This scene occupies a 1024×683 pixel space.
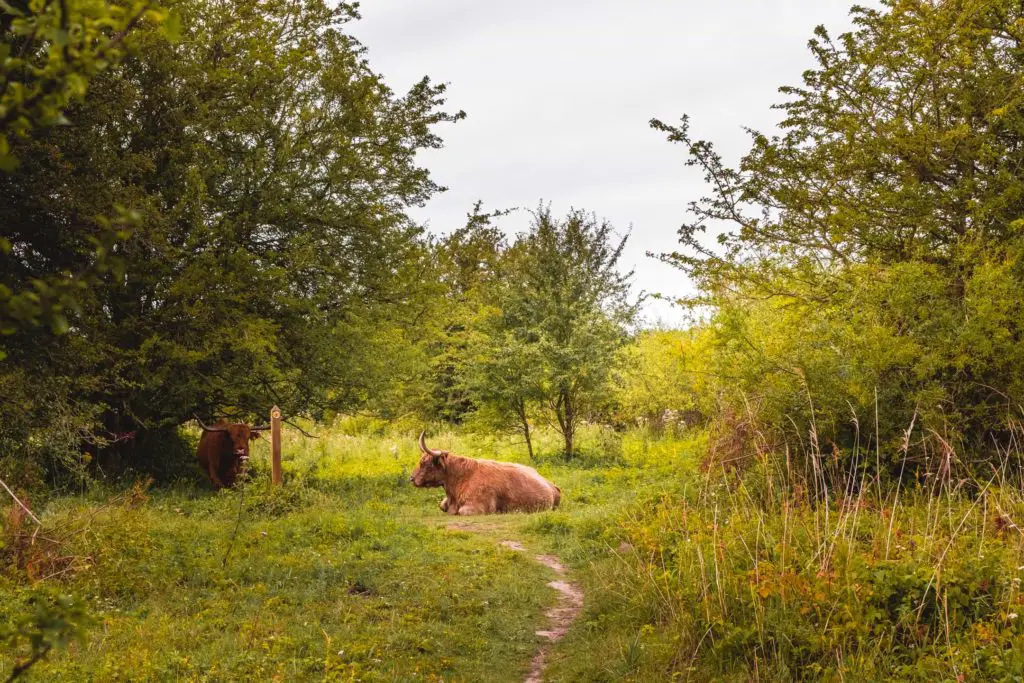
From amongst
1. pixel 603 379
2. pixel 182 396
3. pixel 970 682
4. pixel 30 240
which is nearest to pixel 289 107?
pixel 182 396

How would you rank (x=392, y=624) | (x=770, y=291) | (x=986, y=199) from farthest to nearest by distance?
(x=770, y=291) → (x=986, y=199) → (x=392, y=624)

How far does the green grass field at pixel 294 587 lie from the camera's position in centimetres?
588

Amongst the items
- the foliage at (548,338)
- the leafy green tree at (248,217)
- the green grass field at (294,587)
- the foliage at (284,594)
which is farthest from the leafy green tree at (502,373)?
the foliage at (284,594)

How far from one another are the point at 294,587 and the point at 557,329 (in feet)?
44.7

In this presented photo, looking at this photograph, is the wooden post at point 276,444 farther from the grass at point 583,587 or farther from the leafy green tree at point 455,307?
the leafy green tree at point 455,307

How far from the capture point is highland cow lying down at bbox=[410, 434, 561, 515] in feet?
46.8

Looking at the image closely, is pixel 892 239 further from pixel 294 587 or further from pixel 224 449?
pixel 224 449

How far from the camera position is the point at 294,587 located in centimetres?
789

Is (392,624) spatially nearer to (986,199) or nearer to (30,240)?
(30,240)

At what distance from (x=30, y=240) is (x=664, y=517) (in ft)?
25.4

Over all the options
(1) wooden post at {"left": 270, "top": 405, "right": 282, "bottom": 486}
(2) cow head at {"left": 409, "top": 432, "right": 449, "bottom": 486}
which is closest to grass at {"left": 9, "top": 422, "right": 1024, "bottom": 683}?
(1) wooden post at {"left": 270, "top": 405, "right": 282, "bottom": 486}

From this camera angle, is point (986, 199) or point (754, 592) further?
point (986, 199)

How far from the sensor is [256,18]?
15.2 metres

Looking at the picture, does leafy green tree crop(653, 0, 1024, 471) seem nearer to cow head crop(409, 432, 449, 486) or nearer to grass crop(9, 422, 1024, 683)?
grass crop(9, 422, 1024, 683)
